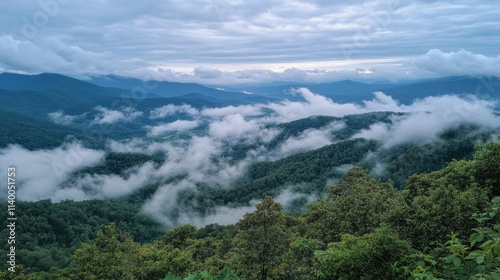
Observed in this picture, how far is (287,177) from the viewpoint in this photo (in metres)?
162

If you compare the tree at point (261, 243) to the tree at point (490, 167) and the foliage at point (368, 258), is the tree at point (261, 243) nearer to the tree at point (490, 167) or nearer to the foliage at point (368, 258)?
the foliage at point (368, 258)

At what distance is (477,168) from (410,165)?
12512cm

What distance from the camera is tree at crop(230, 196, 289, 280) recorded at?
19.6 metres

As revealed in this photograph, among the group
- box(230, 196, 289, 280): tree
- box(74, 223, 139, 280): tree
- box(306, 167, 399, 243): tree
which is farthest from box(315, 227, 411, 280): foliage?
box(74, 223, 139, 280): tree

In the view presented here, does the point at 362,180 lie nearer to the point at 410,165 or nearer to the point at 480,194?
the point at 480,194

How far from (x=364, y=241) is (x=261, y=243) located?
10.0 m

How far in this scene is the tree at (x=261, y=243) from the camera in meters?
19.6

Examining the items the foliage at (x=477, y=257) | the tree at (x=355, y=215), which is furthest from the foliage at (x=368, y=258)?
the tree at (x=355, y=215)

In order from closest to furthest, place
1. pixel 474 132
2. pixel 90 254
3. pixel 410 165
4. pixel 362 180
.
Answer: pixel 90 254
pixel 362 180
pixel 410 165
pixel 474 132

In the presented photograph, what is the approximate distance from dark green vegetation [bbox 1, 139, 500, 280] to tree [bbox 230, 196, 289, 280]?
57 mm

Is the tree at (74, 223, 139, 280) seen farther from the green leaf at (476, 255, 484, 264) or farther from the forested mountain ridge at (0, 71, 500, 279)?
the green leaf at (476, 255, 484, 264)

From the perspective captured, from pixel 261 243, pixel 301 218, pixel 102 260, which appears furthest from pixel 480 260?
pixel 301 218

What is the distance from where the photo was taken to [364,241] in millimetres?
10602

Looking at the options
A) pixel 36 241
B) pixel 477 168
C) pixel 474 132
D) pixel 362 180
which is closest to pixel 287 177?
pixel 474 132
